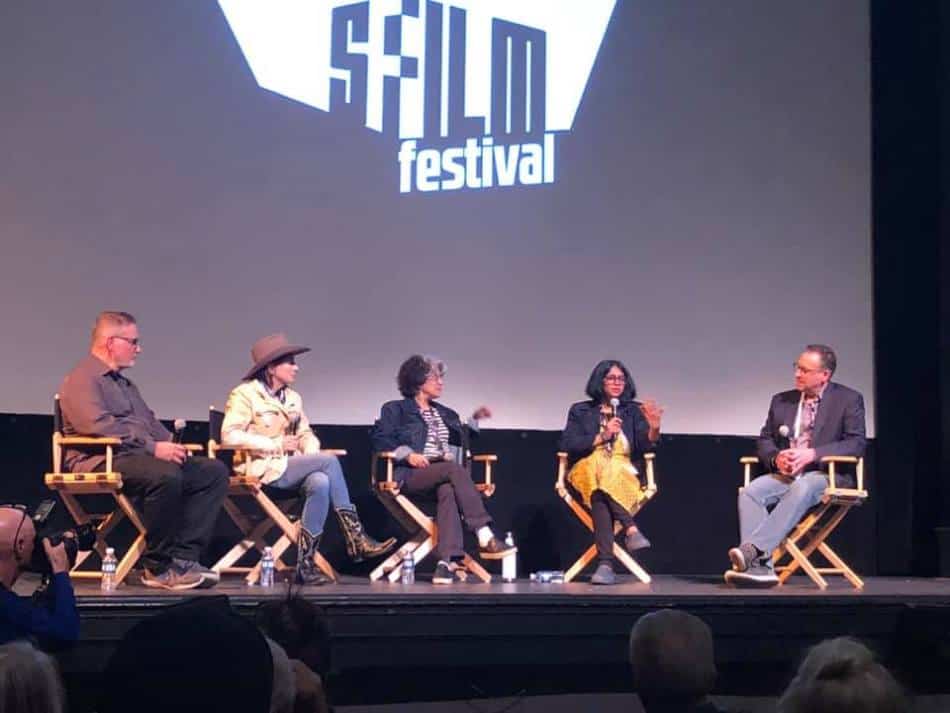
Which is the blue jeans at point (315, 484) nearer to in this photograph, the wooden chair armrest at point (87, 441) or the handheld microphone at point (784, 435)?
the wooden chair armrest at point (87, 441)

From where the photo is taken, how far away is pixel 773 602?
16.3ft

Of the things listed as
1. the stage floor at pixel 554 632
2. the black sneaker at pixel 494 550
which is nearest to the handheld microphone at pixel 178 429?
the stage floor at pixel 554 632

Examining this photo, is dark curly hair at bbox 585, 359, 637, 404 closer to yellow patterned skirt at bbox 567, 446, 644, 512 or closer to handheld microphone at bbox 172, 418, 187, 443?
yellow patterned skirt at bbox 567, 446, 644, 512

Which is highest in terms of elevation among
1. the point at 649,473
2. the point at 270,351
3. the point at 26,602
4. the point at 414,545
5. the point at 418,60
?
the point at 418,60

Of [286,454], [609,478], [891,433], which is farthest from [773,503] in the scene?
[286,454]

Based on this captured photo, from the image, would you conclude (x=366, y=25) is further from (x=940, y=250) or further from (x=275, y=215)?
(x=940, y=250)

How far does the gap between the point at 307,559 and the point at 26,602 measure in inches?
74.9

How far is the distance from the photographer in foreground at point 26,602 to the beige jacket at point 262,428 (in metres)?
1.78

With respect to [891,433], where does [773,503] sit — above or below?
below

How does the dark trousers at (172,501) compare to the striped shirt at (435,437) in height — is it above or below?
below

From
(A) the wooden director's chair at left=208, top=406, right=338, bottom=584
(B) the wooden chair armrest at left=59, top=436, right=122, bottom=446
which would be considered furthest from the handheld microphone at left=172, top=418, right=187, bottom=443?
(B) the wooden chair armrest at left=59, top=436, right=122, bottom=446

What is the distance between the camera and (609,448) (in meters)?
5.85

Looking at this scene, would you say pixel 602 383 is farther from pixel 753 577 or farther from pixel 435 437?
pixel 753 577

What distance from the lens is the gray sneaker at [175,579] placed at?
490 cm
